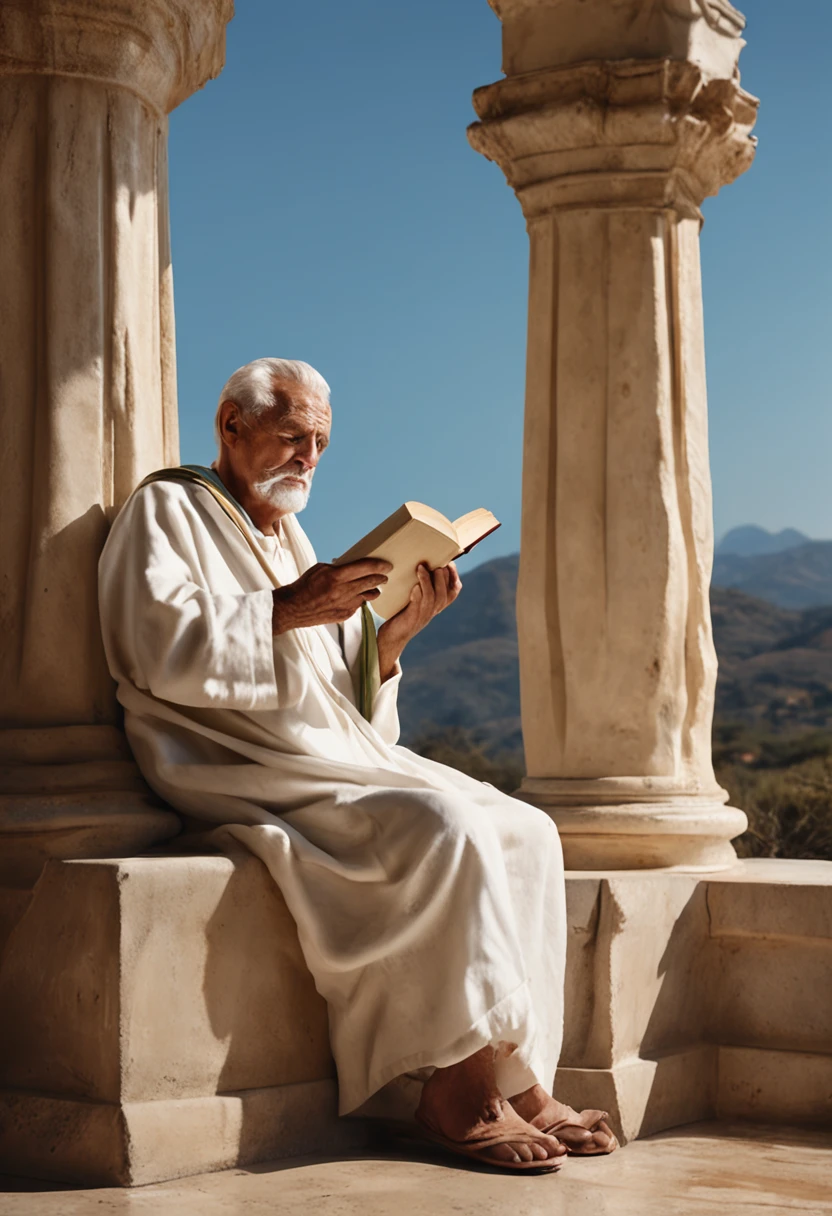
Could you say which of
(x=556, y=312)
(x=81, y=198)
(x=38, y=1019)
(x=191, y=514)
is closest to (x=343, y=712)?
(x=191, y=514)

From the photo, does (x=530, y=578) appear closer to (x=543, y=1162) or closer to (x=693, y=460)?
(x=693, y=460)

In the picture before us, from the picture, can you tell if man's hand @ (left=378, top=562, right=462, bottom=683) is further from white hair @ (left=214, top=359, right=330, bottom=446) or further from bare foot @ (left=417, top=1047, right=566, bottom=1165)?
bare foot @ (left=417, top=1047, right=566, bottom=1165)

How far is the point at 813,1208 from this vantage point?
14.6 ft

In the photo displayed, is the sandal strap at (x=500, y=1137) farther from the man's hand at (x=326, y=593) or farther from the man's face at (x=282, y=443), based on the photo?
the man's face at (x=282, y=443)

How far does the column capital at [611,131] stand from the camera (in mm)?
6223

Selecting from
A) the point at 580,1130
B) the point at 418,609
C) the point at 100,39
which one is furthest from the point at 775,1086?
the point at 100,39

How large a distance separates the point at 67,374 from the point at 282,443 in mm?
632

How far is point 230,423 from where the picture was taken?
514 cm

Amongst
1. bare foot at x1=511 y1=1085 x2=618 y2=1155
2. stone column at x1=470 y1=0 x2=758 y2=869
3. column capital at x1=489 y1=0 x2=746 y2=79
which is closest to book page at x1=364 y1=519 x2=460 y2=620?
stone column at x1=470 y1=0 x2=758 y2=869

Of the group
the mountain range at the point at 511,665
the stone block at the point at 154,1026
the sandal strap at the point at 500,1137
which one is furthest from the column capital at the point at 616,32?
the mountain range at the point at 511,665

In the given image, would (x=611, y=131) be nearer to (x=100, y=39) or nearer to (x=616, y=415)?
(x=616, y=415)

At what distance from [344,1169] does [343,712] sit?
50.3 inches

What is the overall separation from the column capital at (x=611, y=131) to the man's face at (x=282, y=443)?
1.79m

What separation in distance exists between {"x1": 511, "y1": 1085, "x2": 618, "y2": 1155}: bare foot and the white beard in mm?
1748
